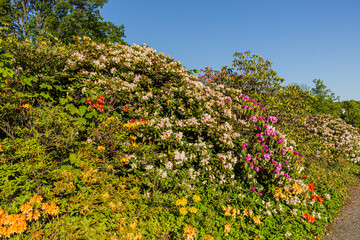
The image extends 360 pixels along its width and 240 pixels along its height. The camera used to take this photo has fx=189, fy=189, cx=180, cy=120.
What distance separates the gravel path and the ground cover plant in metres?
0.26

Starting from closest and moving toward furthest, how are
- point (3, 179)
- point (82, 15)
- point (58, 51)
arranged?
point (3, 179) < point (58, 51) < point (82, 15)

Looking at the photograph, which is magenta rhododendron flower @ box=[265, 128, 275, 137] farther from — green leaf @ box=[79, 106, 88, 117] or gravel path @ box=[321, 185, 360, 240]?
green leaf @ box=[79, 106, 88, 117]

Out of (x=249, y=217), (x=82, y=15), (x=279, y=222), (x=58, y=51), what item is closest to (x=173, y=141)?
(x=249, y=217)

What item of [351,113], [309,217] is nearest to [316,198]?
[309,217]

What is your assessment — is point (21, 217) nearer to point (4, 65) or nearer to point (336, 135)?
point (4, 65)

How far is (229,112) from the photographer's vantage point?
4.87m

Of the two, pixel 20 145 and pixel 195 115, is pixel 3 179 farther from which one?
pixel 195 115

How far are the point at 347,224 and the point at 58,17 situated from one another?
87.4 ft

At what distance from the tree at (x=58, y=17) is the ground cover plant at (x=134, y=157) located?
49.1 feet

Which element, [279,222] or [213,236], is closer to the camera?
[213,236]

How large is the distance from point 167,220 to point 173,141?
1.50 m

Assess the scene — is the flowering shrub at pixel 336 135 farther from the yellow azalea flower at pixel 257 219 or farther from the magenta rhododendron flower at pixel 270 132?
the yellow azalea flower at pixel 257 219

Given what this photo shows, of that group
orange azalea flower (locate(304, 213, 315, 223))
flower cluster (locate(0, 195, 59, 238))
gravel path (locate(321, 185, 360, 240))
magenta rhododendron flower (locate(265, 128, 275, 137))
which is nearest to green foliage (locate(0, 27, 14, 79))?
flower cluster (locate(0, 195, 59, 238))

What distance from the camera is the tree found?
58.5 ft
